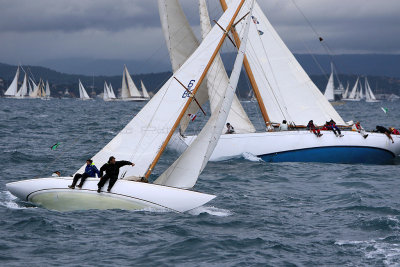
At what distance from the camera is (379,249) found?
1561 centimetres

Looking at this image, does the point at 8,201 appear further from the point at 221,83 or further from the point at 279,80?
the point at 279,80

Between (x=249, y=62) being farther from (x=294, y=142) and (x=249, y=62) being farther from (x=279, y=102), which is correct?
(x=294, y=142)

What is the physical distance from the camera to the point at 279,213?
19.5 m

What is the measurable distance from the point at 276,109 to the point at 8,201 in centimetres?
1690

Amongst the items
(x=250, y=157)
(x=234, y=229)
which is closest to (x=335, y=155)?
(x=250, y=157)

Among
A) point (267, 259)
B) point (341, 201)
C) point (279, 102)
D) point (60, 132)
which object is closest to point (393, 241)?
point (267, 259)

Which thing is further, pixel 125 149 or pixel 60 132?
pixel 60 132

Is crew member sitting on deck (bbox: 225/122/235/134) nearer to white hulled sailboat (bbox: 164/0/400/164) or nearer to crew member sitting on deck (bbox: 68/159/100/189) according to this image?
white hulled sailboat (bbox: 164/0/400/164)

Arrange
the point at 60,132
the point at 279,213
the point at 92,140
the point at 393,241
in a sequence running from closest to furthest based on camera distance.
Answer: the point at 393,241, the point at 279,213, the point at 92,140, the point at 60,132

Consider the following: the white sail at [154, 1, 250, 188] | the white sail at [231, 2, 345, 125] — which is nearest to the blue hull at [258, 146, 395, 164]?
the white sail at [231, 2, 345, 125]

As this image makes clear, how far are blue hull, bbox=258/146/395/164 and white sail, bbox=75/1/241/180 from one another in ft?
35.5

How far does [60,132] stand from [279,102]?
20949 mm

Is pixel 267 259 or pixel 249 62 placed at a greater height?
pixel 249 62

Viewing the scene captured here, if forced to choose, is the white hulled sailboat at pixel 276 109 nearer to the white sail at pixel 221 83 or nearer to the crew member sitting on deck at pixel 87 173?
the white sail at pixel 221 83
